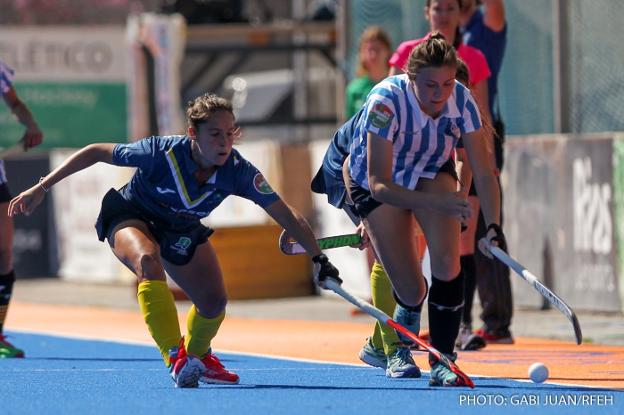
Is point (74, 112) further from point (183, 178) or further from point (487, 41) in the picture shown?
point (183, 178)

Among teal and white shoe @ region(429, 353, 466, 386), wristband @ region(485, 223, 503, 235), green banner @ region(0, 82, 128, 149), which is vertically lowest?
green banner @ region(0, 82, 128, 149)

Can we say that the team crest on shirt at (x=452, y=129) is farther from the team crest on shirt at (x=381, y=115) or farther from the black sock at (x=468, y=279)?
the black sock at (x=468, y=279)

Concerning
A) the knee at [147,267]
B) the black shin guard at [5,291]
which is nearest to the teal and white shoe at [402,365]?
the knee at [147,267]

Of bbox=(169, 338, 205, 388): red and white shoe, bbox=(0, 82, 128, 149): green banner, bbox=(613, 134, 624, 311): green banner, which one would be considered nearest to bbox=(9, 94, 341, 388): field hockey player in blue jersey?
bbox=(169, 338, 205, 388): red and white shoe

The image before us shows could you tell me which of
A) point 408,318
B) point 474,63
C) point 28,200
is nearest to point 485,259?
point 474,63

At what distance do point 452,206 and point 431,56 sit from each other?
26.7 inches

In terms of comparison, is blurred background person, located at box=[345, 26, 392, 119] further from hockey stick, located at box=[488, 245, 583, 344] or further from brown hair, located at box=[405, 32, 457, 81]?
hockey stick, located at box=[488, 245, 583, 344]

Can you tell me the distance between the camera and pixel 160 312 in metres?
7.70

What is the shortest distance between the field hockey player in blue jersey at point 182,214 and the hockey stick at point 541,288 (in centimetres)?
81

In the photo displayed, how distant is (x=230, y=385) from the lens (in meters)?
7.98

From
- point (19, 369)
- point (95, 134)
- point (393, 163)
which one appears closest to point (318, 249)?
point (393, 163)

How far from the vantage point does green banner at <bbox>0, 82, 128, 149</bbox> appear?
92.4 ft

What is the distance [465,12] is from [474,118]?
98.8 inches

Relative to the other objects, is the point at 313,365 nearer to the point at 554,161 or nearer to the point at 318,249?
the point at 318,249
